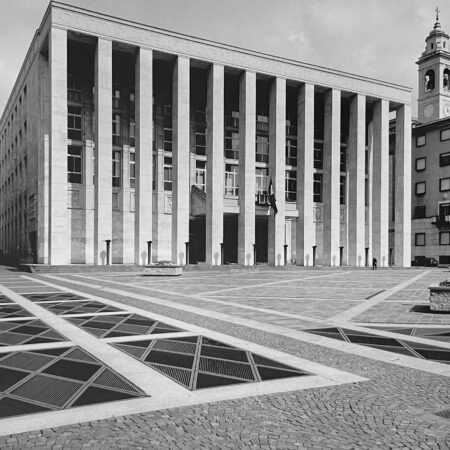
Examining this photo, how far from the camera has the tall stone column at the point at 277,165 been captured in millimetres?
46531

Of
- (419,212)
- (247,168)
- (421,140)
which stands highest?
(421,140)

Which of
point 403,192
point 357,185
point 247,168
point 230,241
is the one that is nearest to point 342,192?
point 357,185

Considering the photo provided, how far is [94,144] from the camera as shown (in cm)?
4072

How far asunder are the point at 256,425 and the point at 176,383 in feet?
Answer: 5.25

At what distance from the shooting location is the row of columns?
125 ft

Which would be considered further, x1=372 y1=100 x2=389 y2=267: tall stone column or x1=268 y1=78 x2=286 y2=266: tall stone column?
x1=372 y1=100 x2=389 y2=267: tall stone column

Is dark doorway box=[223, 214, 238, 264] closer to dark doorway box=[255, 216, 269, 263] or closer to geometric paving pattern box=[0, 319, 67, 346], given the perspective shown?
dark doorway box=[255, 216, 269, 263]

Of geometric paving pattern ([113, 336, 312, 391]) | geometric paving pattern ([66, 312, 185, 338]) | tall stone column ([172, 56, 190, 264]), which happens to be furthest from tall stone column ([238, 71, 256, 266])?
geometric paving pattern ([113, 336, 312, 391])

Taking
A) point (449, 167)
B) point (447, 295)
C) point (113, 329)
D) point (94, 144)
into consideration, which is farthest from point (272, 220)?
point (113, 329)

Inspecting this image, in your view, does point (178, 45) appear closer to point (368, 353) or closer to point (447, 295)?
point (447, 295)

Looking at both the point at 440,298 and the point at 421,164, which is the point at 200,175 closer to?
the point at 421,164

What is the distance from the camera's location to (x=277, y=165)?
154ft

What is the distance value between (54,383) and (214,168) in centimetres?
3850

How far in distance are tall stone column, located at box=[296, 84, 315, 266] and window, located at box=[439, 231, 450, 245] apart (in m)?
22.1
